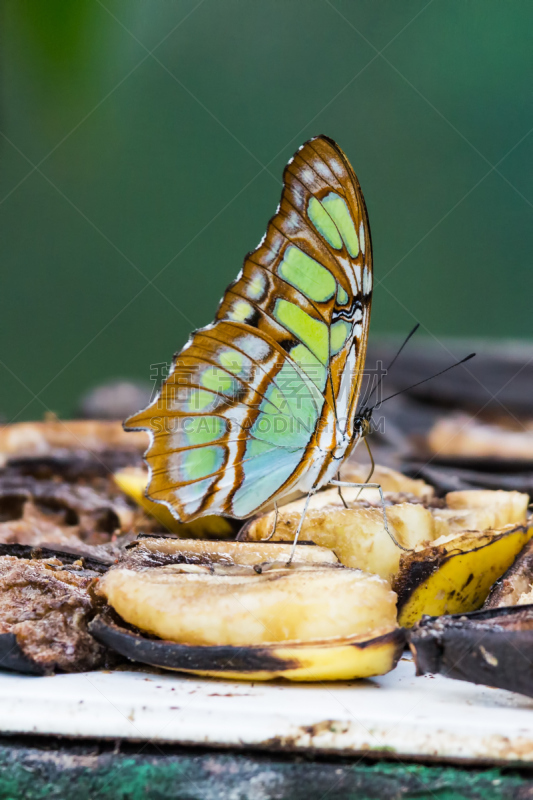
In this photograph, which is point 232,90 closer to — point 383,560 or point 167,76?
point 167,76

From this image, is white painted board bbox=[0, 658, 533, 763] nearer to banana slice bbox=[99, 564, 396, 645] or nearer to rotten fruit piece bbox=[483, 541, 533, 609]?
banana slice bbox=[99, 564, 396, 645]

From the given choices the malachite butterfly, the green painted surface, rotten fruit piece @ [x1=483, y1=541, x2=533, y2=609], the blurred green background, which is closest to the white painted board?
the green painted surface

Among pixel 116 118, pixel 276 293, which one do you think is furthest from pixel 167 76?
pixel 276 293

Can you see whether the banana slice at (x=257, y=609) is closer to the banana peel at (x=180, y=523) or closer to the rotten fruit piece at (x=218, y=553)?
the rotten fruit piece at (x=218, y=553)

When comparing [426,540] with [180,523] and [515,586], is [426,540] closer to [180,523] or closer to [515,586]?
[515,586]

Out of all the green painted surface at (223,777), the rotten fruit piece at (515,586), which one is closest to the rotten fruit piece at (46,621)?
the green painted surface at (223,777)

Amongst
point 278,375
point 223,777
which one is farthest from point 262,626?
point 278,375
